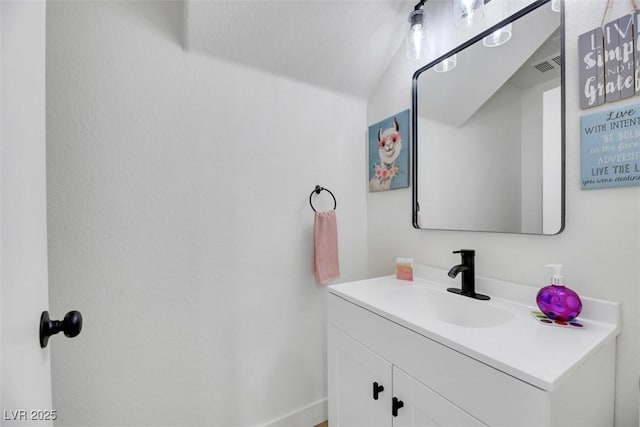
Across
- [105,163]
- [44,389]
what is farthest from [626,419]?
[105,163]

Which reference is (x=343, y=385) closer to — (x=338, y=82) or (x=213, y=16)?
(x=338, y=82)

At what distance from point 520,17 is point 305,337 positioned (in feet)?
5.60

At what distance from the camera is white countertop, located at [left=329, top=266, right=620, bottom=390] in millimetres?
582

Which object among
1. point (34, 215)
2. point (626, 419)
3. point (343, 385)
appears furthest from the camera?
point (343, 385)

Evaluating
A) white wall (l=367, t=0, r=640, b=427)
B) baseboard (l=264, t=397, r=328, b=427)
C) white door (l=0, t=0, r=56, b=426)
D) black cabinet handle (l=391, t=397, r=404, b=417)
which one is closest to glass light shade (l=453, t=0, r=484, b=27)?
white wall (l=367, t=0, r=640, b=427)

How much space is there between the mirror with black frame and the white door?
131 centimetres

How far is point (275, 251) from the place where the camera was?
138 centimetres

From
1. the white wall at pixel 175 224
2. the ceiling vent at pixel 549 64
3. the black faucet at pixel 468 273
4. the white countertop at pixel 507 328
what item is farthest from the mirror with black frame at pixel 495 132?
the white wall at pixel 175 224

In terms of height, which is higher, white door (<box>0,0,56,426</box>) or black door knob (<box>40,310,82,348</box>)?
white door (<box>0,0,56,426</box>)

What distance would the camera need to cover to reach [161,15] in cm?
112

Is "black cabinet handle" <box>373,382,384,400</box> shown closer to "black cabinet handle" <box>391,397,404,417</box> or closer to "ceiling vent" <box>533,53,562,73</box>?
"black cabinet handle" <box>391,397,404,417</box>

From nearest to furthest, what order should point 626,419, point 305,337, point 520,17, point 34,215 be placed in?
point 34,215 < point 626,419 < point 520,17 < point 305,337

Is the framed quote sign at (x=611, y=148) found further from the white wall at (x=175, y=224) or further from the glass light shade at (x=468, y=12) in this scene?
the white wall at (x=175, y=224)

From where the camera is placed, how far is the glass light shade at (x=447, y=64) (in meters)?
1.20
